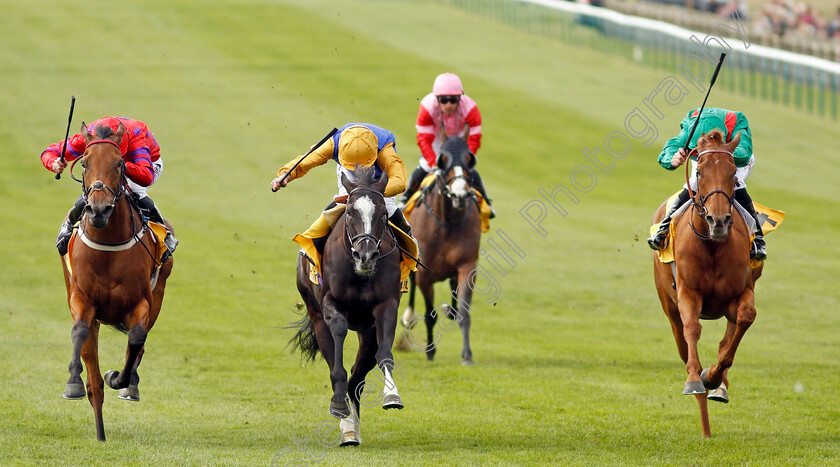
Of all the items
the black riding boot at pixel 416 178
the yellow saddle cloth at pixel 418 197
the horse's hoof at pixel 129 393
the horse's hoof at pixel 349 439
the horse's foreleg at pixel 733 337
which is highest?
the black riding boot at pixel 416 178

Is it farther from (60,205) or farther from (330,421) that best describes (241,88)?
(330,421)

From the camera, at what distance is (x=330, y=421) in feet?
30.5

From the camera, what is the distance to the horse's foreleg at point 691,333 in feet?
26.8

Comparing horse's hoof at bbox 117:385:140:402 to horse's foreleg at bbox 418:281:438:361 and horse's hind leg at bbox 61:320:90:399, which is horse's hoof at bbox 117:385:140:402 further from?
horse's foreleg at bbox 418:281:438:361

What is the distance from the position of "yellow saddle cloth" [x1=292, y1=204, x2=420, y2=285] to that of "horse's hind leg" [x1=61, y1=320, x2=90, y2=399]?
5.51ft

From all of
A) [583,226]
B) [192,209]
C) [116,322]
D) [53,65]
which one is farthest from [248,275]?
[53,65]

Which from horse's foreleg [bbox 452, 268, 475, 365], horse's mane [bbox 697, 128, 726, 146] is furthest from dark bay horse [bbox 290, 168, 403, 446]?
horse's foreleg [bbox 452, 268, 475, 365]

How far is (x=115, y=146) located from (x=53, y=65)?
2378 cm

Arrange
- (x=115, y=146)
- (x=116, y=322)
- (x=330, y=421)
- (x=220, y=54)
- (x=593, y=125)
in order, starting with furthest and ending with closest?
1. (x=220, y=54)
2. (x=593, y=125)
3. (x=330, y=421)
4. (x=116, y=322)
5. (x=115, y=146)

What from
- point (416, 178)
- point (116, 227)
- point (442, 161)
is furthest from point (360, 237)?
point (416, 178)

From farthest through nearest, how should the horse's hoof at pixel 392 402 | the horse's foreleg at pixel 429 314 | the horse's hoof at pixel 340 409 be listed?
the horse's foreleg at pixel 429 314
the horse's hoof at pixel 340 409
the horse's hoof at pixel 392 402

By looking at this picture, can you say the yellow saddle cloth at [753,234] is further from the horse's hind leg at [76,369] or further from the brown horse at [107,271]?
the horse's hind leg at [76,369]

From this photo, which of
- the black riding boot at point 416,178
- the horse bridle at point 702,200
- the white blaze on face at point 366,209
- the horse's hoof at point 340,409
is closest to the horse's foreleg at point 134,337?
the horse's hoof at point 340,409

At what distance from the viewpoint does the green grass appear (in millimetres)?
8922
